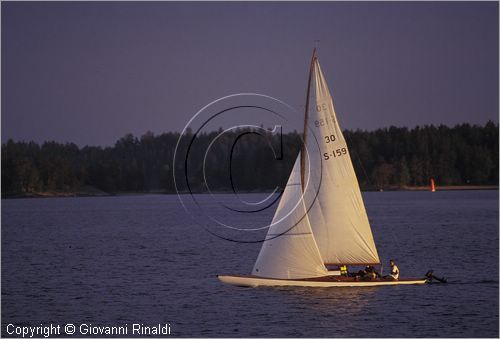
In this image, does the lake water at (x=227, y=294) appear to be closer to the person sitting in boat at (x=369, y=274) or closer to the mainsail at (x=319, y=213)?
the person sitting in boat at (x=369, y=274)

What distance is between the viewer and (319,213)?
44.2 meters

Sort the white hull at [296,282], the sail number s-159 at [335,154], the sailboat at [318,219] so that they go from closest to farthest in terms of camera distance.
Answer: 1. the sailboat at [318,219]
2. the sail number s-159 at [335,154]
3. the white hull at [296,282]

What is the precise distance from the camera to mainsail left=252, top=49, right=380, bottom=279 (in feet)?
141

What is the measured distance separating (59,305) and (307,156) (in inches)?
569

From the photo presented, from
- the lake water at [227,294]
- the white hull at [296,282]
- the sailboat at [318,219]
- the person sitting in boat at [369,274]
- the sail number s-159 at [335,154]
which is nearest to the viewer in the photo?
the lake water at [227,294]

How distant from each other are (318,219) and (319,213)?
0.30m

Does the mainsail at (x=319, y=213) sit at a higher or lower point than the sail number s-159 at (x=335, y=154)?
lower

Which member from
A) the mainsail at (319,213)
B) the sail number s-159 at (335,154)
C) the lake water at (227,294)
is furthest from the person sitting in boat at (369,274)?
the sail number s-159 at (335,154)

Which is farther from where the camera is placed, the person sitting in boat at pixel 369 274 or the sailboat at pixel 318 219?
the person sitting in boat at pixel 369 274

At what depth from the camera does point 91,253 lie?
76.7m

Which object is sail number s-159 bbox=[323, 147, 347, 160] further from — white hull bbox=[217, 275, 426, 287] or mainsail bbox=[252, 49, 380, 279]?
white hull bbox=[217, 275, 426, 287]

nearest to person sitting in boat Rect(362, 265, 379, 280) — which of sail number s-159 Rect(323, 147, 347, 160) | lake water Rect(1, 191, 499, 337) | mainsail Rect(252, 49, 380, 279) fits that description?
mainsail Rect(252, 49, 380, 279)

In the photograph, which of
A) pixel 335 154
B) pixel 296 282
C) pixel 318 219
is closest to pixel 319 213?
pixel 318 219

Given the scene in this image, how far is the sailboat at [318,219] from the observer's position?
141 ft
